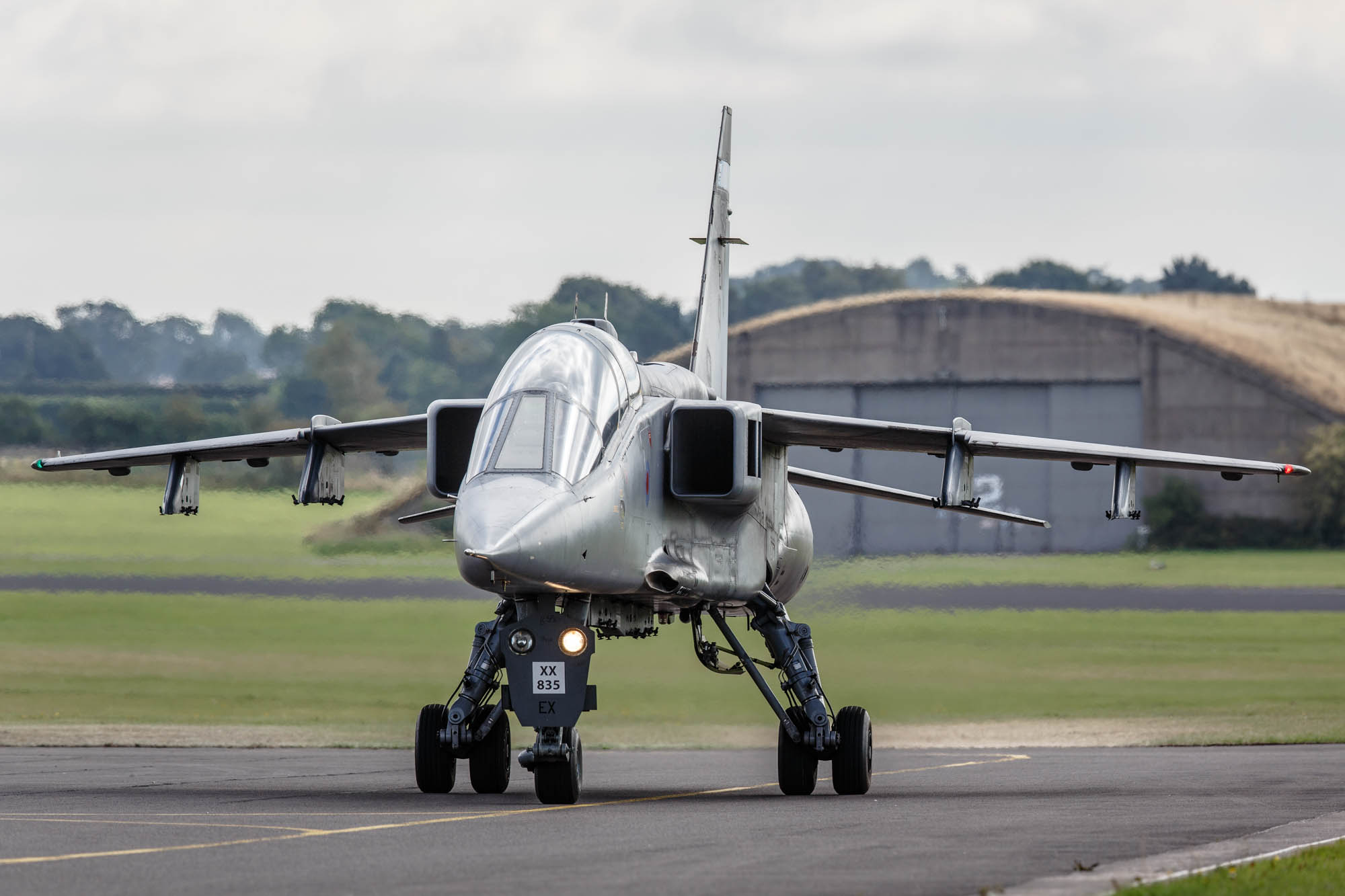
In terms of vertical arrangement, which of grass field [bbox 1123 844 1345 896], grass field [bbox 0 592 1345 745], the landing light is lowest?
grass field [bbox 0 592 1345 745]

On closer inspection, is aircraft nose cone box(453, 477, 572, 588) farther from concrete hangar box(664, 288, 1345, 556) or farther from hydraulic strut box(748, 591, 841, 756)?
concrete hangar box(664, 288, 1345, 556)

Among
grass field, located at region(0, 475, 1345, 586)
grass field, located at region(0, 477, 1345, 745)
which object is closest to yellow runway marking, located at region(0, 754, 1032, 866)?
grass field, located at region(0, 477, 1345, 745)

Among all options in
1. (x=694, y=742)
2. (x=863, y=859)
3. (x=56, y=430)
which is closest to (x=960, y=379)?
(x=56, y=430)

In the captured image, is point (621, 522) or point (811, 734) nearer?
point (621, 522)

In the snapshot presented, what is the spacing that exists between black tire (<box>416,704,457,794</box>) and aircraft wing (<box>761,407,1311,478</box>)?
4117mm

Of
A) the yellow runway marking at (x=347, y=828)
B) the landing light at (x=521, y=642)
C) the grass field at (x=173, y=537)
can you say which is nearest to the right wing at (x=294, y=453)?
the landing light at (x=521, y=642)

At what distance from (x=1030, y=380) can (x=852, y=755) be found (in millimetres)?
44946

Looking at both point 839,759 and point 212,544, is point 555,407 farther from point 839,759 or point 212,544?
point 212,544

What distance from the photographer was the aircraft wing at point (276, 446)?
66.6ft

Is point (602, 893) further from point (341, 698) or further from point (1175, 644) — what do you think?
point (1175, 644)

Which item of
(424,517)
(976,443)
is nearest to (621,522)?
(976,443)

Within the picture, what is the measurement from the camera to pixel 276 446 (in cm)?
2089

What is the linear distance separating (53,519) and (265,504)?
4194mm

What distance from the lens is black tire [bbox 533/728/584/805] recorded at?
643 inches
